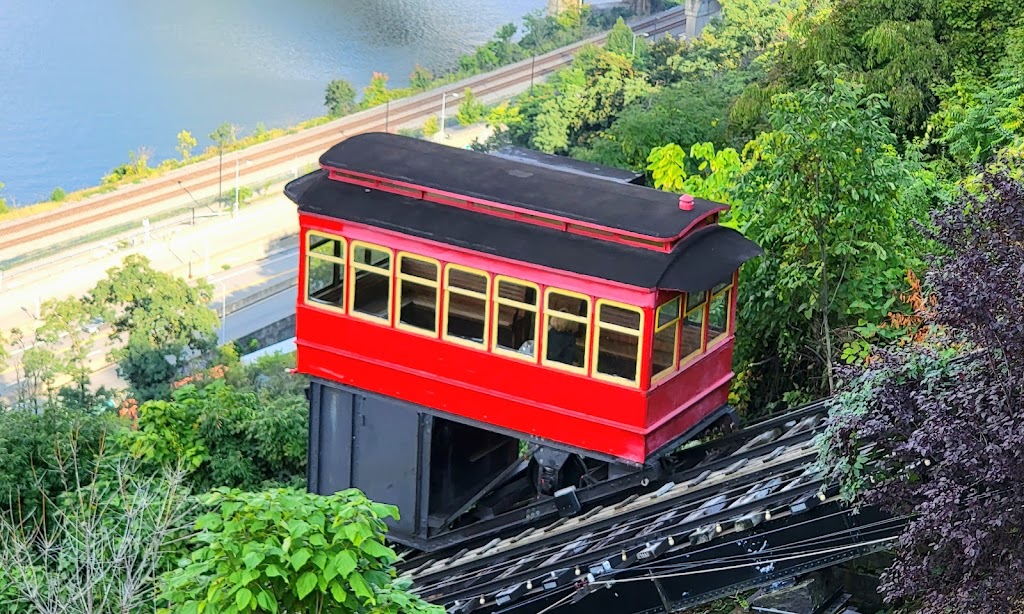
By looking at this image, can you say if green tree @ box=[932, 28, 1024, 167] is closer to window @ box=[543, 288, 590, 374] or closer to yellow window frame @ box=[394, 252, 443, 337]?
window @ box=[543, 288, 590, 374]

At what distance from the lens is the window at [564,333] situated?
12.9 m

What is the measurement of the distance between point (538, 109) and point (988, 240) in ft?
163

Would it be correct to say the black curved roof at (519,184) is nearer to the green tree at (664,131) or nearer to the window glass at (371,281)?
the window glass at (371,281)

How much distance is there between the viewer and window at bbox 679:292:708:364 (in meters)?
13.3

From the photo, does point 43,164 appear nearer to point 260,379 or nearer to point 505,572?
point 260,379

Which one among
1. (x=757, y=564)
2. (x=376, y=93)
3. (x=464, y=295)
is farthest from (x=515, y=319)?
(x=376, y=93)

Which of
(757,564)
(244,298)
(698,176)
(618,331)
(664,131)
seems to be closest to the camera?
(757,564)

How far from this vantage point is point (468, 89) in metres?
71.2

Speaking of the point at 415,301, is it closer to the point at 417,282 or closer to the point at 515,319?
the point at 417,282

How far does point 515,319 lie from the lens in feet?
44.5

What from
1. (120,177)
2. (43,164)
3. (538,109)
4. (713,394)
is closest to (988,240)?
(713,394)

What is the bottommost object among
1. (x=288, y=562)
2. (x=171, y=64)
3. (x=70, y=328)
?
(x=70, y=328)

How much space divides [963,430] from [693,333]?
206 inches

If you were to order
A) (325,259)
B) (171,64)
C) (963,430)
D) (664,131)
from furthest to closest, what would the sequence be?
1. (171,64)
2. (664,131)
3. (325,259)
4. (963,430)
